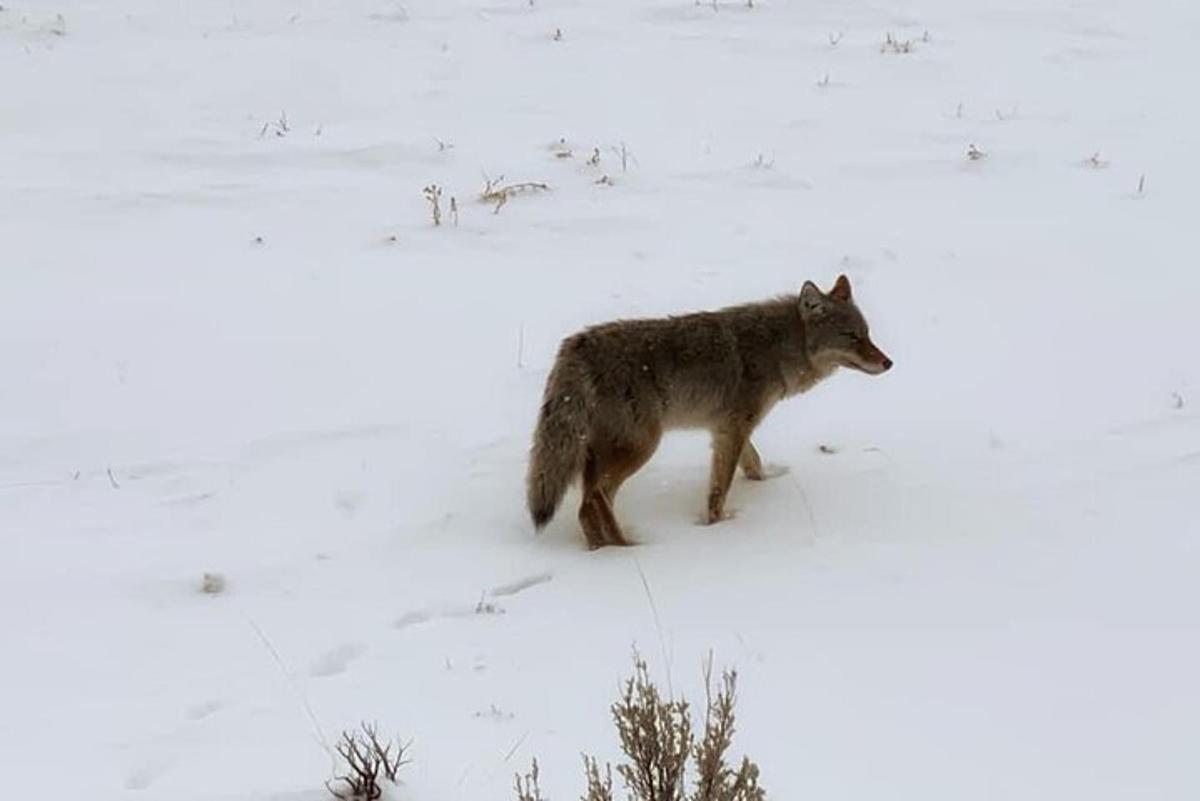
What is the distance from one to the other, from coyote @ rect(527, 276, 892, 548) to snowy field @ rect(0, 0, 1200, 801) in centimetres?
28

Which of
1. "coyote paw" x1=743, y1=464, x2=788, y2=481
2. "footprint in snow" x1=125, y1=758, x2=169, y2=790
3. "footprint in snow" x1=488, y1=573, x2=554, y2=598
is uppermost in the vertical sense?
"coyote paw" x1=743, y1=464, x2=788, y2=481

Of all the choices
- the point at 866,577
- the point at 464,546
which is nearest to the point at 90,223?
the point at 464,546

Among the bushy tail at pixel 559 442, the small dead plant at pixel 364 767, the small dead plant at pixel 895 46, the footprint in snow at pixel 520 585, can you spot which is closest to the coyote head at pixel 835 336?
the bushy tail at pixel 559 442

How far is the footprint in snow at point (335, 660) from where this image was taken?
542 cm

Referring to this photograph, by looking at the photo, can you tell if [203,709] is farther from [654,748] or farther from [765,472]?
[765,472]

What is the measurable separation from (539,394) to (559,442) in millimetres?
1380

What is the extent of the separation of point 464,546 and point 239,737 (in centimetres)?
177

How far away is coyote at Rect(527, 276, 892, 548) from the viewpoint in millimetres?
6668

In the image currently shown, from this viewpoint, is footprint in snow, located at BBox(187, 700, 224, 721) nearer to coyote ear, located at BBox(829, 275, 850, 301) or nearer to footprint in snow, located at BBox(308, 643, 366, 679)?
footprint in snow, located at BBox(308, 643, 366, 679)

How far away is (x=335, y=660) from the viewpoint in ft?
18.1

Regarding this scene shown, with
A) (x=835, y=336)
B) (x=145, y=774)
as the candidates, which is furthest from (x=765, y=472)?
(x=145, y=774)

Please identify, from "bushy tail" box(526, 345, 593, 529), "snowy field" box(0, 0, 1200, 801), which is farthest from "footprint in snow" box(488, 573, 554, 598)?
→ "bushy tail" box(526, 345, 593, 529)

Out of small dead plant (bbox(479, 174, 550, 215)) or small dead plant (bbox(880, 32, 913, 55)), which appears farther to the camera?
small dead plant (bbox(880, 32, 913, 55))

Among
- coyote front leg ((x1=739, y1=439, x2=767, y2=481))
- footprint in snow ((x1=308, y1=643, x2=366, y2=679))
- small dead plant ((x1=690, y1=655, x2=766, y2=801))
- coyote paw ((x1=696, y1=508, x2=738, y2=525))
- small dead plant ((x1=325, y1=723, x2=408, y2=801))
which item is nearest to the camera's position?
small dead plant ((x1=690, y1=655, x2=766, y2=801))
